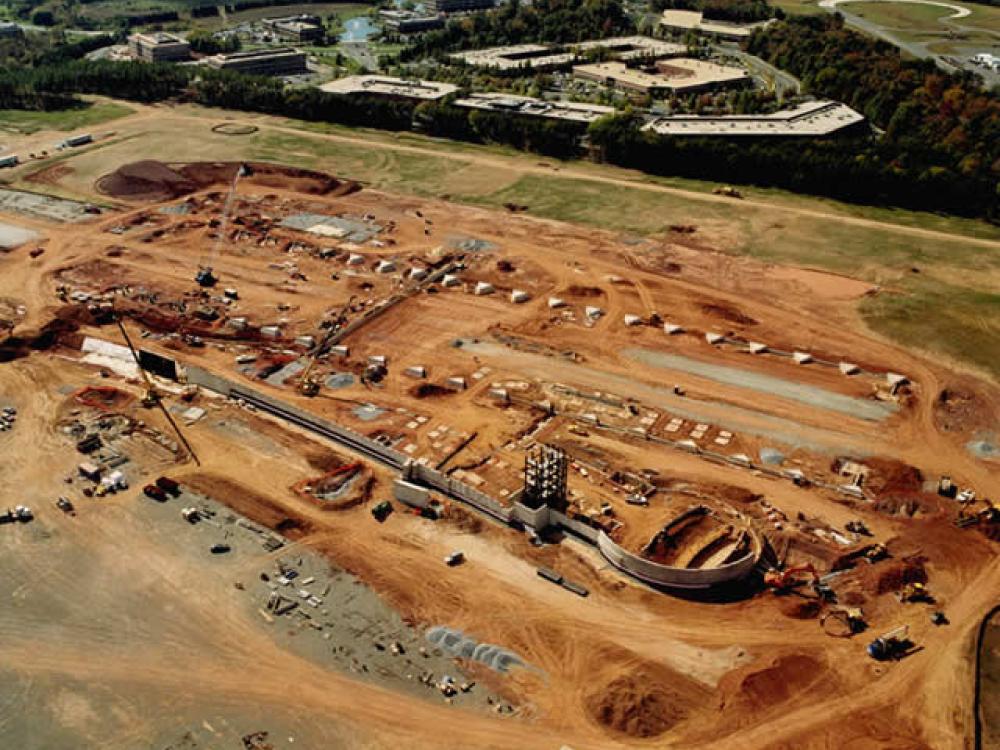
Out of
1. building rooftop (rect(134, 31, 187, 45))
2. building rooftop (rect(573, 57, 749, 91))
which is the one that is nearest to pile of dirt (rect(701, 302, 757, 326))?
building rooftop (rect(573, 57, 749, 91))

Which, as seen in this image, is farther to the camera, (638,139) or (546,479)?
(638,139)

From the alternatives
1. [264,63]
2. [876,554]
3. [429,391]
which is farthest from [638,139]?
[264,63]

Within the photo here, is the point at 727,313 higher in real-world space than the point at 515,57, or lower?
lower

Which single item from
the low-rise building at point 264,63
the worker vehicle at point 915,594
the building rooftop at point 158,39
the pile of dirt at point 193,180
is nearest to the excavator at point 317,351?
the pile of dirt at point 193,180

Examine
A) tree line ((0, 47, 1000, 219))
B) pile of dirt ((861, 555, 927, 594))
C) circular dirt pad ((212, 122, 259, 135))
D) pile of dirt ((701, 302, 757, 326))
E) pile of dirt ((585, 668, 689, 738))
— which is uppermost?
tree line ((0, 47, 1000, 219))

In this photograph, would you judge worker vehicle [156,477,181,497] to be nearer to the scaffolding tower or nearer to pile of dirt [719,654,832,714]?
the scaffolding tower

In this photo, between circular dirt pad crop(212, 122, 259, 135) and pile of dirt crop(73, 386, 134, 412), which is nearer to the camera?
pile of dirt crop(73, 386, 134, 412)

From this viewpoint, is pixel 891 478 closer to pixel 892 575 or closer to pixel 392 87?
pixel 892 575
